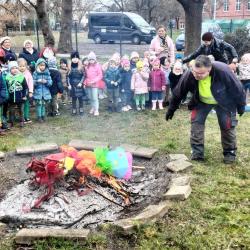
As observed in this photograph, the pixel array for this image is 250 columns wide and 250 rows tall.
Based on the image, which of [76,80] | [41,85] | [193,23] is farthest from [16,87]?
[193,23]

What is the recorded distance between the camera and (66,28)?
19.4m

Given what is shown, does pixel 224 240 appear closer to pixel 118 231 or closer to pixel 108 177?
pixel 118 231

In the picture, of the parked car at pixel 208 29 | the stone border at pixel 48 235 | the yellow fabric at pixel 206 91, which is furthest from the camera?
the parked car at pixel 208 29

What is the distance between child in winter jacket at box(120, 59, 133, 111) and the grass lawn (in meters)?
0.54

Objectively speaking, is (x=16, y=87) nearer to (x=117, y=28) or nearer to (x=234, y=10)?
(x=117, y=28)

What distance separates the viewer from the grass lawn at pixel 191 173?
404 centimetres

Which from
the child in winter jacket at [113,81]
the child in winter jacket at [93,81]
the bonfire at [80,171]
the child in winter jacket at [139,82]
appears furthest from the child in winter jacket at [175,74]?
the bonfire at [80,171]

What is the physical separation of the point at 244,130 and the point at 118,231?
15.2 ft

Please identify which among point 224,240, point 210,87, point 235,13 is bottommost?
point 224,240

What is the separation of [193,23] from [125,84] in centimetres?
387

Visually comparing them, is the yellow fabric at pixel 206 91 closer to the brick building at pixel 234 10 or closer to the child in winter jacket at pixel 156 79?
the child in winter jacket at pixel 156 79

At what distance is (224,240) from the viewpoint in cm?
407

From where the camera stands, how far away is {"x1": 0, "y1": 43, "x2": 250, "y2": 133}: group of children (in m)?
8.77

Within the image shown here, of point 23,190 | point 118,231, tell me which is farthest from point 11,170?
point 118,231
